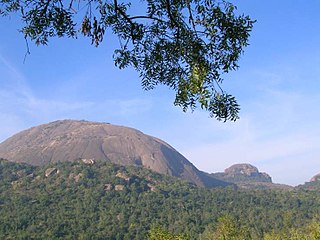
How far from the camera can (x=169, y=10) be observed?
5195 millimetres

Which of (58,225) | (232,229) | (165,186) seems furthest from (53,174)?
(232,229)

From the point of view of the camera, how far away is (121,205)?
130 m

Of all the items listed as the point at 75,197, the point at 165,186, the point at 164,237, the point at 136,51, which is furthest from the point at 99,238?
the point at 136,51

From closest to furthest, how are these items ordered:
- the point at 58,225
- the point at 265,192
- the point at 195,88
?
the point at 195,88, the point at 58,225, the point at 265,192

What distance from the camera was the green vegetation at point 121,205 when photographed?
323 feet

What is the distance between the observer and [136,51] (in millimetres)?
5992

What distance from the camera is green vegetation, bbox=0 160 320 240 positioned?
98.5 m

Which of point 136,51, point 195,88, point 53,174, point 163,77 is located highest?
point 53,174

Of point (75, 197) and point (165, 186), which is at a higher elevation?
point (165, 186)

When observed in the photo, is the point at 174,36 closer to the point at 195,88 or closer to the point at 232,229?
the point at 195,88

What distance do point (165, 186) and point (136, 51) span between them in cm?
15957

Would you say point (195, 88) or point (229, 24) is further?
point (229, 24)

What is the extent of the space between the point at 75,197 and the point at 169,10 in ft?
454

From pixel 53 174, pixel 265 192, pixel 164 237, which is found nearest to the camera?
pixel 164 237
